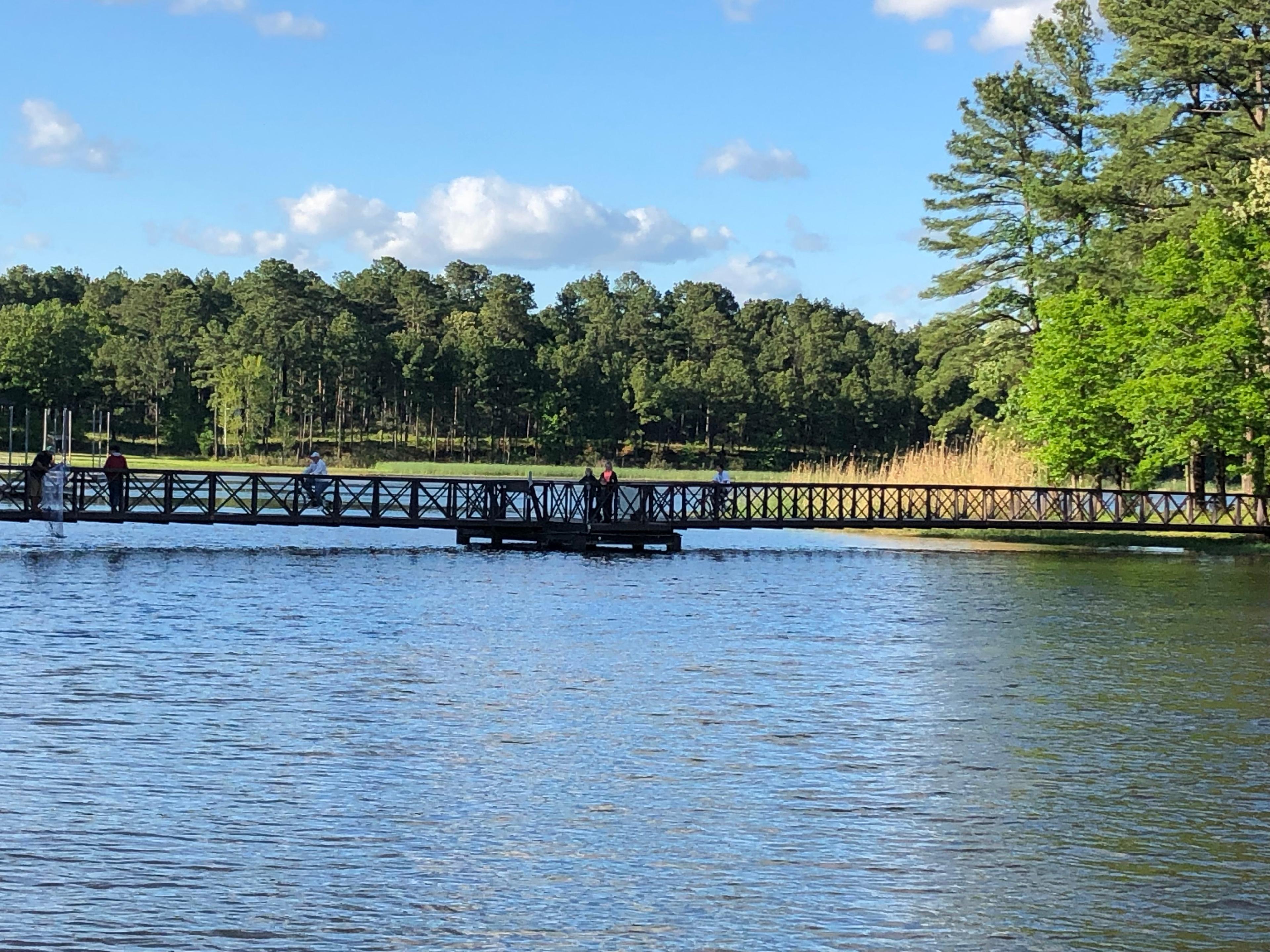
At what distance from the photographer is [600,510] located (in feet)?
134

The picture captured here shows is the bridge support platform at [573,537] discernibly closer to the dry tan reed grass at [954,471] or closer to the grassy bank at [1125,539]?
the dry tan reed grass at [954,471]

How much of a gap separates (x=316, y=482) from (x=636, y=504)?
7.75m

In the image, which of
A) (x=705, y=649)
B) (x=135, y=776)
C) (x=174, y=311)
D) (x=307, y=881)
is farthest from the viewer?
(x=174, y=311)

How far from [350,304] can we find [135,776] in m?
128

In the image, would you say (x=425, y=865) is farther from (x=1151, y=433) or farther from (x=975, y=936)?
(x=1151, y=433)

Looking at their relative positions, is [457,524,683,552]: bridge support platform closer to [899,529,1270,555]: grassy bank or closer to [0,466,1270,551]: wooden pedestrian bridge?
[0,466,1270,551]: wooden pedestrian bridge

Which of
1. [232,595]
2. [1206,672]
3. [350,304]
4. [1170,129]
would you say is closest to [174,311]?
[350,304]

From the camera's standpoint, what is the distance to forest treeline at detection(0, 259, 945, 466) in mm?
116688

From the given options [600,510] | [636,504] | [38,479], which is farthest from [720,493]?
[38,479]

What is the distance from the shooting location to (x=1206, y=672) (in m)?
18.5

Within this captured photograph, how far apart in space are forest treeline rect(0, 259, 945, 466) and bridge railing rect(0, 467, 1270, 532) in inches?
2753

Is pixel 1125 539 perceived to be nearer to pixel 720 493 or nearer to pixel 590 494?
pixel 720 493

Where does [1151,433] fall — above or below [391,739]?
above

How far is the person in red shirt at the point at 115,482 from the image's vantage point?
37281 millimetres
